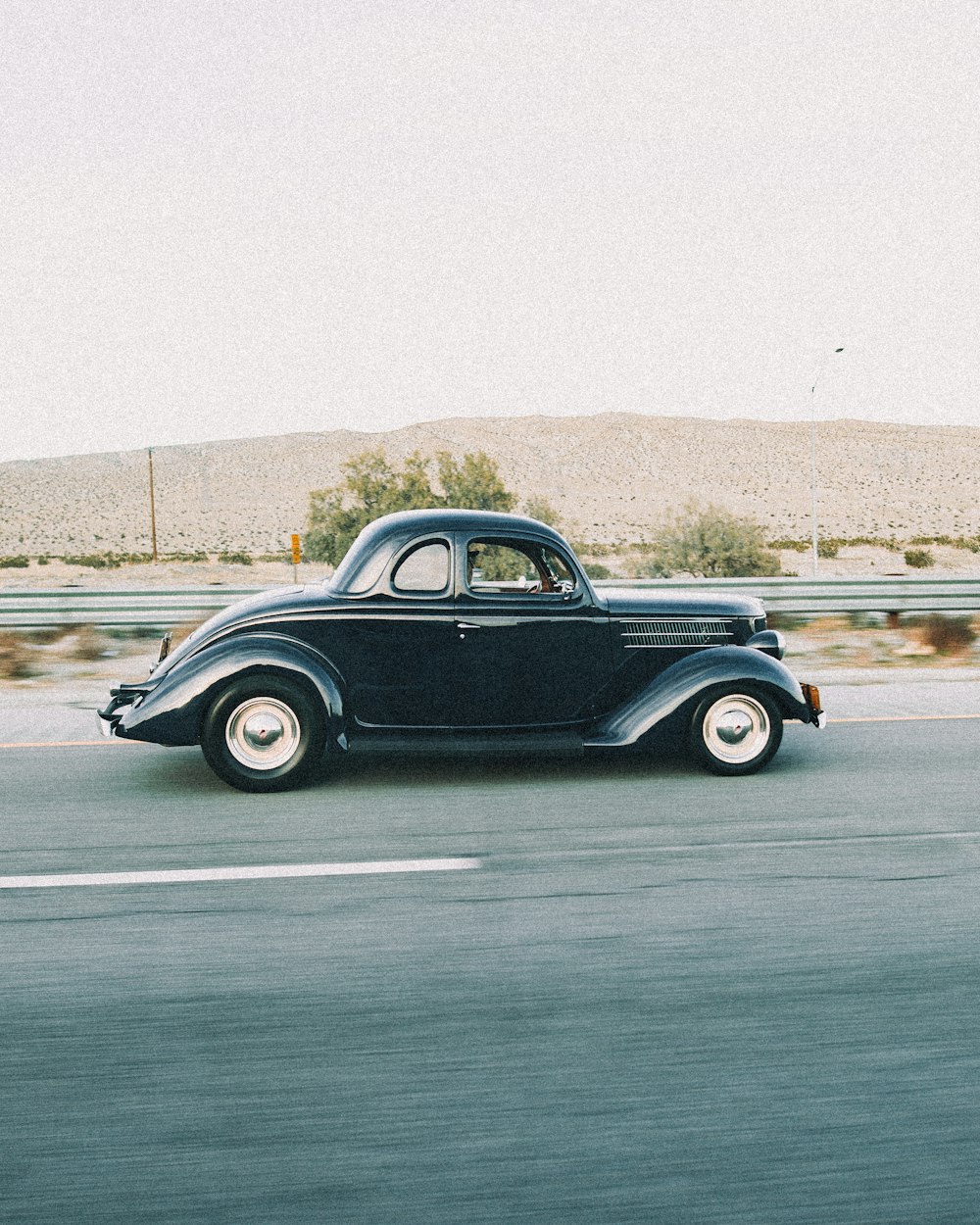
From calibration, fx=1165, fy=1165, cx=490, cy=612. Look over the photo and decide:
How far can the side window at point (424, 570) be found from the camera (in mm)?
7090

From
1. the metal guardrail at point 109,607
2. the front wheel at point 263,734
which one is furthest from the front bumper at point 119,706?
the metal guardrail at point 109,607

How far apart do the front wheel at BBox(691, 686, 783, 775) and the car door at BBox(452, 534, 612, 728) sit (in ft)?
2.26

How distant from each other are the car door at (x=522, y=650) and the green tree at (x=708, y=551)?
2956 centimetres

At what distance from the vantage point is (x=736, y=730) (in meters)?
7.32

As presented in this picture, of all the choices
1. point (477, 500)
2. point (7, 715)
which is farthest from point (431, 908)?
point (477, 500)

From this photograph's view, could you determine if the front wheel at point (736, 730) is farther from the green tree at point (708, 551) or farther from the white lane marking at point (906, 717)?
the green tree at point (708, 551)

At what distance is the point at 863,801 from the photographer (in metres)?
6.70

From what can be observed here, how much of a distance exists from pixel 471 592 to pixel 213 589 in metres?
6.95

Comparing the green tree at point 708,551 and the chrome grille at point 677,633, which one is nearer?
the chrome grille at point 677,633

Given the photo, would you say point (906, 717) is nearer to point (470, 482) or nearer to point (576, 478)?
point (470, 482)

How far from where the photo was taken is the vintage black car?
270 inches

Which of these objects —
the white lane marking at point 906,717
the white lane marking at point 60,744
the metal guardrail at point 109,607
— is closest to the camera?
the white lane marking at point 60,744

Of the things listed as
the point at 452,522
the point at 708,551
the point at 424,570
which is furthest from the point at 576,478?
the point at 424,570

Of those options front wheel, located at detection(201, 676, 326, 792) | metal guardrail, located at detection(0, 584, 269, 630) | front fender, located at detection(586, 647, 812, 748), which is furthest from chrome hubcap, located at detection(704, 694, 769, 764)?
metal guardrail, located at detection(0, 584, 269, 630)
